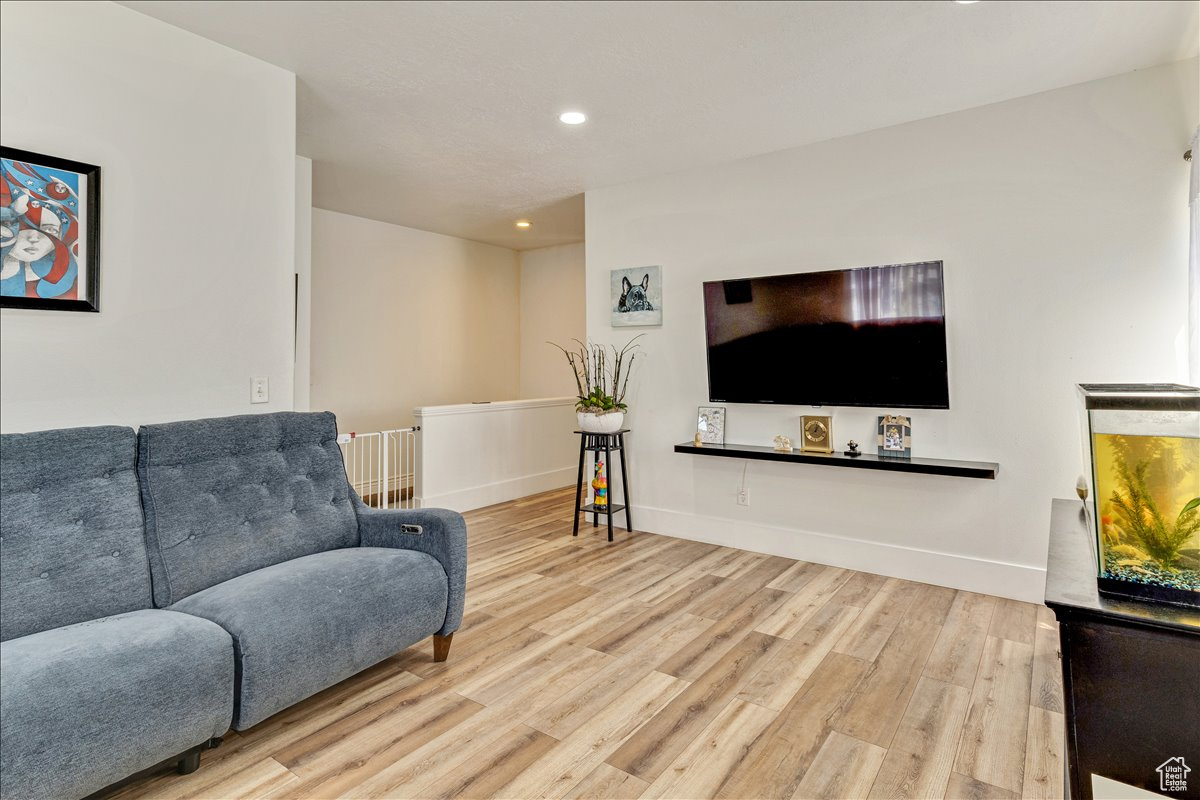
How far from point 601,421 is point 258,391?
7.25ft

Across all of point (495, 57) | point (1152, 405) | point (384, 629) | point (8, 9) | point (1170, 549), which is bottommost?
point (384, 629)

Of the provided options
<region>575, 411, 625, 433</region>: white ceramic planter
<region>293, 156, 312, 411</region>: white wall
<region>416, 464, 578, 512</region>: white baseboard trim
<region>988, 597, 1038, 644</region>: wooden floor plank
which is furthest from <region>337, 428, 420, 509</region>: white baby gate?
<region>988, 597, 1038, 644</region>: wooden floor plank

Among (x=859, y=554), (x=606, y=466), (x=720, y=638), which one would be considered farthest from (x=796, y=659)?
(x=606, y=466)

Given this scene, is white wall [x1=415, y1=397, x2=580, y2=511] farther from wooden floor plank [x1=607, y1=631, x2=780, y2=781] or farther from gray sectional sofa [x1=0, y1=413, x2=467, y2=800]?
wooden floor plank [x1=607, y1=631, x2=780, y2=781]

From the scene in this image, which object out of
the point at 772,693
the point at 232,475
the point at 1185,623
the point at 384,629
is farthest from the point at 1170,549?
the point at 232,475

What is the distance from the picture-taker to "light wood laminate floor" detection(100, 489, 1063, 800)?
1.77m

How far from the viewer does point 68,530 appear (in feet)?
6.06

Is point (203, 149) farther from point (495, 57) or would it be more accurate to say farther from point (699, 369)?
point (699, 369)

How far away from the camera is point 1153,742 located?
1.17 m

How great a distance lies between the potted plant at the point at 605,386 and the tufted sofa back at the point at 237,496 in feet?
6.39

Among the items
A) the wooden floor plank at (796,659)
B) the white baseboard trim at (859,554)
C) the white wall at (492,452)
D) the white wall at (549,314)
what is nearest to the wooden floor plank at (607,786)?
the wooden floor plank at (796,659)

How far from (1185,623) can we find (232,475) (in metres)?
2.80

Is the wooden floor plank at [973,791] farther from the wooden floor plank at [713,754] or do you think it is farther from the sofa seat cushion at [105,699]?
the sofa seat cushion at [105,699]

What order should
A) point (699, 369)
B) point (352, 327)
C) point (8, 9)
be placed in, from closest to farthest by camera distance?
1. point (8, 9)
2. point (699, 369)
3. point (352, 327)
